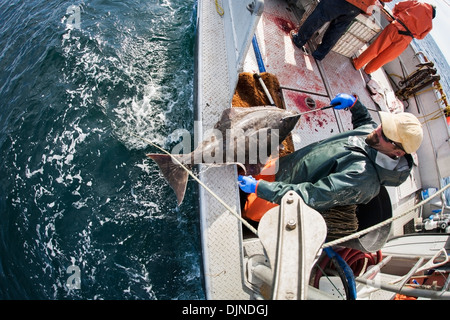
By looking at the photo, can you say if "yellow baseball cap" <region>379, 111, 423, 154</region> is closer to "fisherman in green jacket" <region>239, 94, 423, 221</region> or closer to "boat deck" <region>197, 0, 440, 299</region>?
"fisherman in green jacket" <region>239, 94, 423, 221</region>

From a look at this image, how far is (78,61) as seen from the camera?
18.9 feet

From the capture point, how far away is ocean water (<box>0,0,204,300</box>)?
3834 millimetres

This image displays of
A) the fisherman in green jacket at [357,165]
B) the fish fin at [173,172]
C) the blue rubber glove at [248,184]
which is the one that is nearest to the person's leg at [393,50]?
the fisherman in green jacket at [357,165]

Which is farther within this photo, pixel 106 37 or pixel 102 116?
pixel 106 37

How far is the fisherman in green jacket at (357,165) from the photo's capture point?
2471 mm

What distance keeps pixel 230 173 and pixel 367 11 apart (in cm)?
386

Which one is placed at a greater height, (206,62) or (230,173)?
(206,62)

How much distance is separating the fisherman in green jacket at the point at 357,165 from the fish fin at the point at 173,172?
3.62 ft

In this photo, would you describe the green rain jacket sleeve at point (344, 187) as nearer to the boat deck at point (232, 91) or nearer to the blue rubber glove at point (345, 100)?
the boat deck at point (232, 91)

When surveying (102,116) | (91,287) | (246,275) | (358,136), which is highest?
(102,116)

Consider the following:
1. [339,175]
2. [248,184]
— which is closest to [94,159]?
[248,184]
